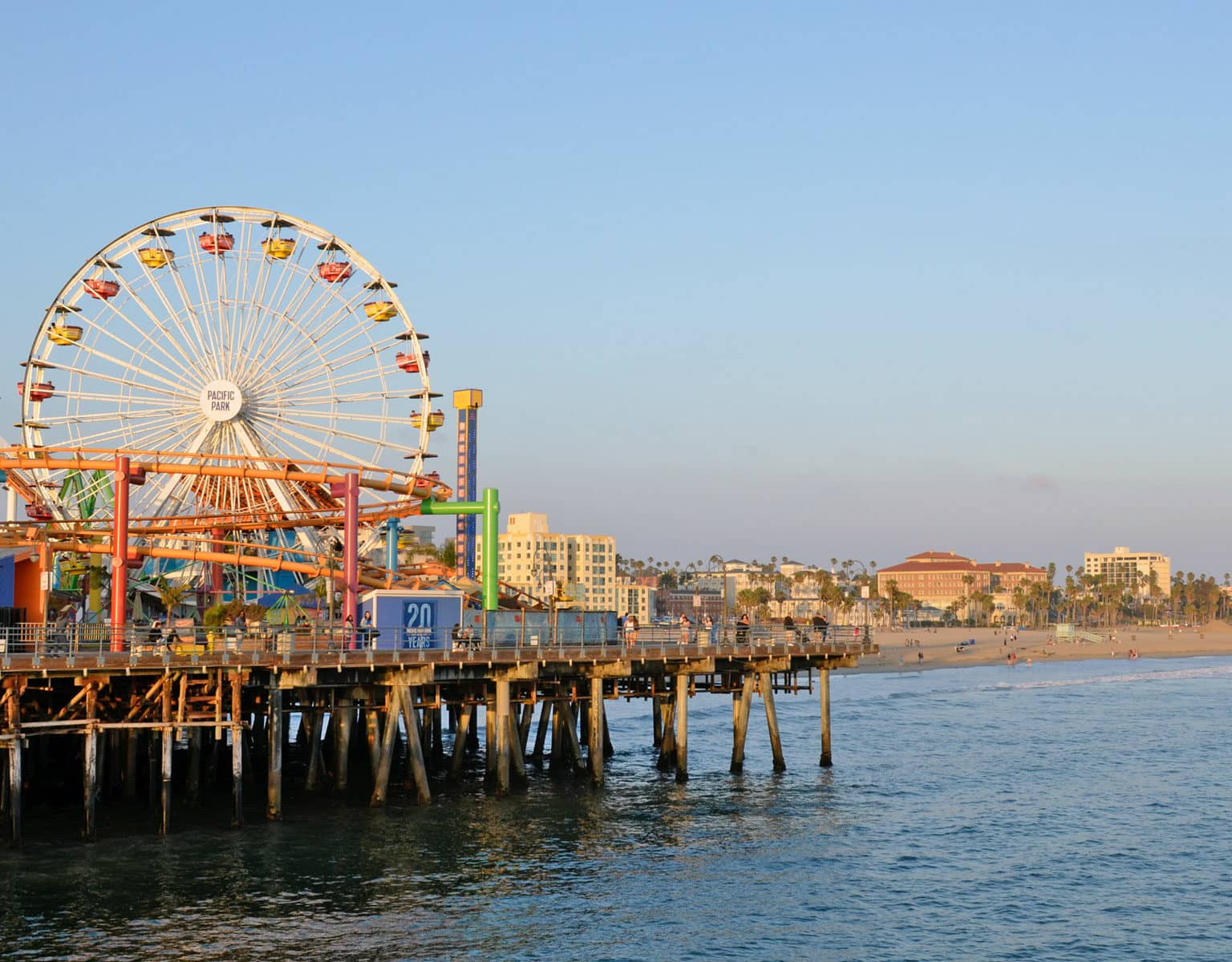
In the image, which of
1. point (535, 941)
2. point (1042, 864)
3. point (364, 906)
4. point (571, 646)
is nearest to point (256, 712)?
point (571, 646)

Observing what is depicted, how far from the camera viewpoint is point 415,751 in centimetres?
4644

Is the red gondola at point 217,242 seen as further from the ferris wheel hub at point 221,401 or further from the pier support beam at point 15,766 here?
the pier support beam at point 15,766

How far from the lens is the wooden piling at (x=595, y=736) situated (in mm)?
51406

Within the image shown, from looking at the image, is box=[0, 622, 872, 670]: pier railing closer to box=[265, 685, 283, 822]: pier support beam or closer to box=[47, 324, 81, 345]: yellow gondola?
box=[265, 685, 283, 822]: pier support beam

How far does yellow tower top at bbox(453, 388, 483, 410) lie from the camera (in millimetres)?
108500

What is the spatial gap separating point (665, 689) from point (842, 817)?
1151 cm

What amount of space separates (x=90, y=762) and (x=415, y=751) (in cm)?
1123

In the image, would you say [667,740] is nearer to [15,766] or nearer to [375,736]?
[375,736]

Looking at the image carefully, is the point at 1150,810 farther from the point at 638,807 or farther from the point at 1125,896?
the point at 638,807

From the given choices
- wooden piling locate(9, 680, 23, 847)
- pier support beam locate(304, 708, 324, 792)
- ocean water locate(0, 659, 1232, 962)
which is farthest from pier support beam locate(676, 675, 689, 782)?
wooden piling locate(9, 680, 23, 847)

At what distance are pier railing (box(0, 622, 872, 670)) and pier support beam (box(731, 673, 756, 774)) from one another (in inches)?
71.1

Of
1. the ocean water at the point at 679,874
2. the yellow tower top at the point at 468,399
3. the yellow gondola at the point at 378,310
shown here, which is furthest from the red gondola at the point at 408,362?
the yellow tower top at the point at 468,399

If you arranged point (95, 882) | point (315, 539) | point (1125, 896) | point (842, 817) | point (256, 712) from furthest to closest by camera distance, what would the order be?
point (315, 539) < point (256, 712) < point (842, 817) < point (1125, 896) < point (95, 882)

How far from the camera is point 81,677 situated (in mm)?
39875
